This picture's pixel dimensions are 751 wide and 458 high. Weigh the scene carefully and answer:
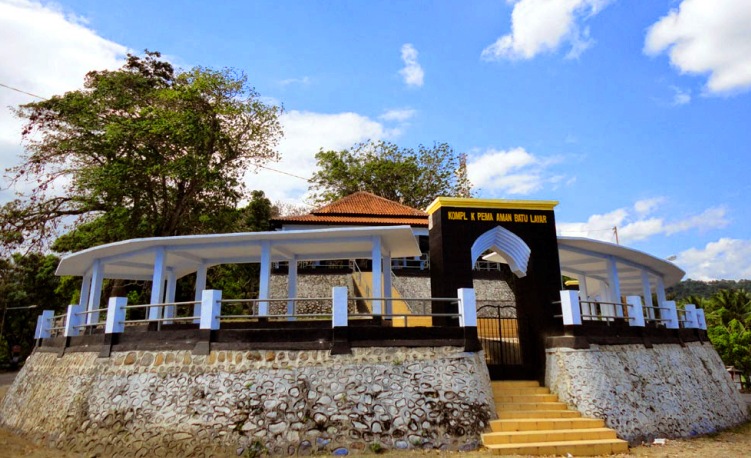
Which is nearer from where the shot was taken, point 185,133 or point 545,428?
point 545,428

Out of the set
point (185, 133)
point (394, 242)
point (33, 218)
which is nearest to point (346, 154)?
point (185, 133)

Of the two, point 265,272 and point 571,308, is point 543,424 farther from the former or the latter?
point 265,272

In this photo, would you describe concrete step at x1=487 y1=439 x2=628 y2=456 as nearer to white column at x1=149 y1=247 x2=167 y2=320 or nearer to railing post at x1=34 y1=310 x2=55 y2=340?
white column at x1=149 y1=247 x2=167 y2=320

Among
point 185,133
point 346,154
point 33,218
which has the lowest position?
point 33,218

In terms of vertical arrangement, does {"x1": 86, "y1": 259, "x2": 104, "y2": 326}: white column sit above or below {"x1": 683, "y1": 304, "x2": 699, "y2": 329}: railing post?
above

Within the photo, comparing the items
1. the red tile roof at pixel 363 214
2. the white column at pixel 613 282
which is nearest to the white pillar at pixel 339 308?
the white column at pixel 613 282

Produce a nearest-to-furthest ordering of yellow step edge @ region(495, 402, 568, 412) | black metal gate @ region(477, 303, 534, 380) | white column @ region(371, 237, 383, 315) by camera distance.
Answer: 1. yellow step edge @ region(495, 402, 568, 412)
2. white column @ region(371, 237, 383, 315)
3. black metal gate @ region(477, 303, 534, 380)

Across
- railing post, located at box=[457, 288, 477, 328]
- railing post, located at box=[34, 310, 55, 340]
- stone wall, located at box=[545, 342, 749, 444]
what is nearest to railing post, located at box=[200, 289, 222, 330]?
railing post, located at box=[457, 288, 477, 328]

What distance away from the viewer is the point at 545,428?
9.13 meters

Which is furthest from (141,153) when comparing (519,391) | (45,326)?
(519,391)

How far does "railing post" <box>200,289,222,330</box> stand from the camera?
9.62 meters

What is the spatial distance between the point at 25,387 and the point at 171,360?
680 cm

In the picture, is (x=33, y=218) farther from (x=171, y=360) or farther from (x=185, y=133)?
(x=171, y=360)

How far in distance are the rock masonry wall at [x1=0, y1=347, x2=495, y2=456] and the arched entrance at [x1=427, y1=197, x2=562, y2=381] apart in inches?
93.0
